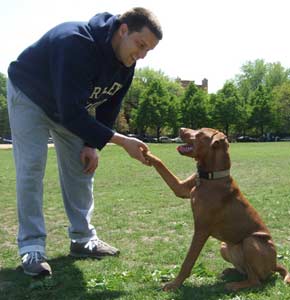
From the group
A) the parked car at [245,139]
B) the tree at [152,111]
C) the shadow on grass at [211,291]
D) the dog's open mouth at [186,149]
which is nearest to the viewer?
the shadow on grass at [211,291]

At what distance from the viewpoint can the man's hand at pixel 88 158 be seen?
500 cm

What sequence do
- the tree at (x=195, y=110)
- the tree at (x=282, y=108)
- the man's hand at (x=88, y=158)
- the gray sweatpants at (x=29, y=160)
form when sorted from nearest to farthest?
the gray sweatpants at (x=29, y=160), the man's hand at (x=88, y=158), the tree at (x=195, y=110), the tree at (x=282, y=108)

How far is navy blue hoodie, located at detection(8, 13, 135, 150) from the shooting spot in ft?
13.2

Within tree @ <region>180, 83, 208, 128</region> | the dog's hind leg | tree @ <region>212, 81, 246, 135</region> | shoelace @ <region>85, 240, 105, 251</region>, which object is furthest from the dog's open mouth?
tree @ <region>212, 81, 246, 135</region>

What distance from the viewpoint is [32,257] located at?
173 inches

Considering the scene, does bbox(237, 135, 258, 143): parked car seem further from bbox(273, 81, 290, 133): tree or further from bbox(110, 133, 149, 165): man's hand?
bbox(110, 133, 149, 165): man's hand

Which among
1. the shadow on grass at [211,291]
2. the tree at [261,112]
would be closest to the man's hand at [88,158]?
the shadow on grass at [211,291]

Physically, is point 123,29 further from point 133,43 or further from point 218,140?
point 218,140

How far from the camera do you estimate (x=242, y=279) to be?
4.23m

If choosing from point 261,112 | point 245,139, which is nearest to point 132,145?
point 245,139

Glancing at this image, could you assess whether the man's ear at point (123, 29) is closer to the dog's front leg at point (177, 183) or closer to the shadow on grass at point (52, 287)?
the dog's front leg at point (177, 183)

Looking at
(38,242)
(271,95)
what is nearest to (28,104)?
(38,242)

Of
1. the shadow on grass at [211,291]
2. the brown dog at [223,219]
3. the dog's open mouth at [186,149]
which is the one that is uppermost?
the dog's open mouth at [186,149]

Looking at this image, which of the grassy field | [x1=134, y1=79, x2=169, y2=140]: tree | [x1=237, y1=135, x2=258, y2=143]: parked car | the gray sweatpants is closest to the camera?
the grassy field
